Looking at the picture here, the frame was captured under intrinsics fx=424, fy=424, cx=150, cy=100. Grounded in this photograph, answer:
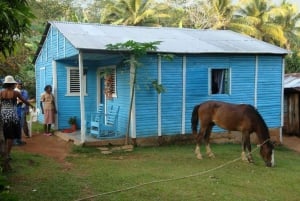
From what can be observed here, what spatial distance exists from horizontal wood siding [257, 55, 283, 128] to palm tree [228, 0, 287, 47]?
19134 millimetres

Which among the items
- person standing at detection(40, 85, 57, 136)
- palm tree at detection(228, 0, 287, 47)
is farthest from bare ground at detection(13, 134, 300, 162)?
palm tree at detection(228, 0, 287, 47)

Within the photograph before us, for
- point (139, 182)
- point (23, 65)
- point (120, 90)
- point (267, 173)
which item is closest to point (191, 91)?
point (120, 90)

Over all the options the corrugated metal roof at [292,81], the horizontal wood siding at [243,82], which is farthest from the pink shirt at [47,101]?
the corrugated metal roof at [292,81]

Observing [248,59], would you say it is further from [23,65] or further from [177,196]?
[23,65]

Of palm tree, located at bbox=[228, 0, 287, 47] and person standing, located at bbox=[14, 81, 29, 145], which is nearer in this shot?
person standing, located at bbox=[14, 81, 29, 145]

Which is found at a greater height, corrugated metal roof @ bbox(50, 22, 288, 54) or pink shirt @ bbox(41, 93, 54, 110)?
corrugated metal roof @ bbox(50, 22, 288, 54)

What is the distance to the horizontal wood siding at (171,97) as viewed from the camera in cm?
1243

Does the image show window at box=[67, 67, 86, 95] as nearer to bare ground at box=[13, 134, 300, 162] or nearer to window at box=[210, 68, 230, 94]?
bare ground at box=[13, 134, 300, 162]

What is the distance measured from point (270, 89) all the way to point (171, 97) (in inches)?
149

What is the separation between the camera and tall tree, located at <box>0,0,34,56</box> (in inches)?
133

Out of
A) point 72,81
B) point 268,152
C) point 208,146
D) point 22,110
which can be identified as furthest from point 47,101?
A: point 268,152

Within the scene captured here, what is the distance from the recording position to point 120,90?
1285 cm

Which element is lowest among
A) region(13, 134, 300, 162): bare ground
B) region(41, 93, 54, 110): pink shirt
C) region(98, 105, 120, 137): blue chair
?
region(13, 134, 300, 162): bare ground

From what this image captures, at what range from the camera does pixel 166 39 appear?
13.6 metres
